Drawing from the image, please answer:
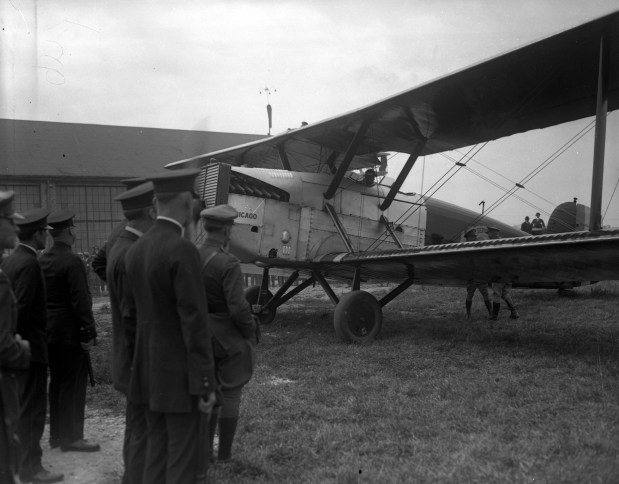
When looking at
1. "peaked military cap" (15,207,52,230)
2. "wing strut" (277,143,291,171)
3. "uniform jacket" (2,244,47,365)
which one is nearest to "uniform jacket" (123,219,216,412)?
"uniform jacket" (2,244,47,365)

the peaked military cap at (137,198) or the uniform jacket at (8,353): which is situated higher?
the peaked military cap at (137,198)

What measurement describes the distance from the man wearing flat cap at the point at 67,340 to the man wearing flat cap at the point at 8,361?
1.37m

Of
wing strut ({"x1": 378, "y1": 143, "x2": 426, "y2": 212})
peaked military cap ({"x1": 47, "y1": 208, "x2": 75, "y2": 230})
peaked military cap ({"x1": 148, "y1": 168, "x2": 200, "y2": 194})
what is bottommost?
peaked military cap ({"x1": 47, "y1": 208, "x2": 75, "y2": 230})

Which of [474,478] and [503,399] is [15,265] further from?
[503,399]

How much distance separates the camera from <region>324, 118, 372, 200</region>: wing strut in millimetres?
9867

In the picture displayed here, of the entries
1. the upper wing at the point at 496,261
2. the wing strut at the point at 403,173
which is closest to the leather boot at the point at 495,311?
the upper wing at the point at 496,261

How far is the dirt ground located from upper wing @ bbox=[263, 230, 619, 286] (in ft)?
16.4

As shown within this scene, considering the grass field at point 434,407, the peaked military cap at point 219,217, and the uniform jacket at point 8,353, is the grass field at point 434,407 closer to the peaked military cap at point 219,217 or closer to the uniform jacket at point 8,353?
the uniform jacket at point 8,353

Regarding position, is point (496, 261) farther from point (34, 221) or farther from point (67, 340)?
point (34, 221)

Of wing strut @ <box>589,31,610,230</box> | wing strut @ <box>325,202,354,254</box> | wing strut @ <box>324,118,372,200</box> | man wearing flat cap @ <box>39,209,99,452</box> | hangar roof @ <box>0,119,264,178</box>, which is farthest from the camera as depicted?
hangar roof @ <box>0,119,264,178</box>

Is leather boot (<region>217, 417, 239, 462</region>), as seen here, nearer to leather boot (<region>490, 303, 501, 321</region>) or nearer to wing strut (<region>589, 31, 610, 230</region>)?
wing strut (<region>589, 31, 610, 230</region>)

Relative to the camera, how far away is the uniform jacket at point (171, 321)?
3.02 metres

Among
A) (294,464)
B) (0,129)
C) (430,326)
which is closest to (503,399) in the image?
(294,464)

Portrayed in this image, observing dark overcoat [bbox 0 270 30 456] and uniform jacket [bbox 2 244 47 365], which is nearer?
dark overcoat [bbox 0 270 30 456]
